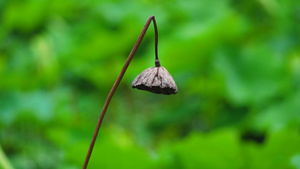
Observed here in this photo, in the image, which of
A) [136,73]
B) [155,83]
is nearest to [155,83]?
[155,83]

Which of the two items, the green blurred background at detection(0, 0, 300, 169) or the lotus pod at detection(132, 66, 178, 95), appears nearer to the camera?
the lotus pod at detection(132, 66, 178, 95)

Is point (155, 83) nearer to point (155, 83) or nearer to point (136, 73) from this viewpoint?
point (155, 83)

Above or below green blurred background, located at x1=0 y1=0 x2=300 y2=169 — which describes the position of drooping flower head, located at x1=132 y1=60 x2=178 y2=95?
below

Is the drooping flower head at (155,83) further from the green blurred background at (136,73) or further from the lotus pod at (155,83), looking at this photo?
the green blurred background at (136,73)

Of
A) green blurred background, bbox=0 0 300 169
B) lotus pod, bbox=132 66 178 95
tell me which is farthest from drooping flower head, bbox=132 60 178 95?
green blurred background, bbox=0 0 300 169

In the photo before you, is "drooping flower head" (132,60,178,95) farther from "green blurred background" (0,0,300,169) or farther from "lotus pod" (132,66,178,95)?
"green blurred background" (0,0,300,169)

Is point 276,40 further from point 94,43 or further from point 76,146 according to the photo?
point 76,146
